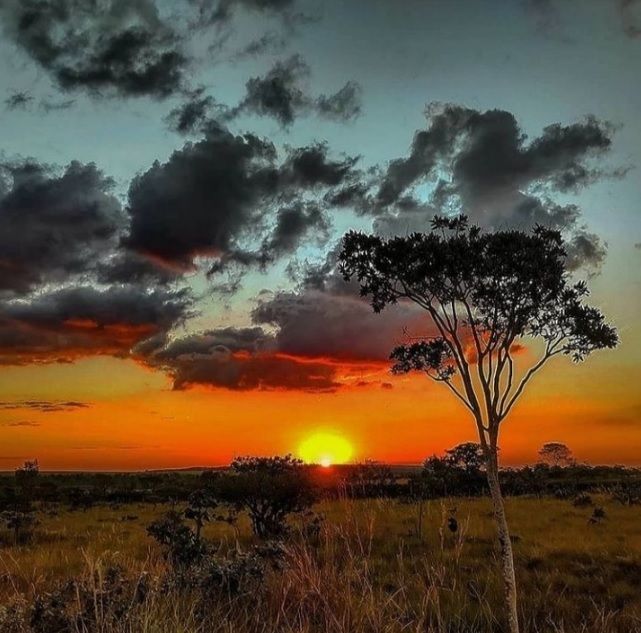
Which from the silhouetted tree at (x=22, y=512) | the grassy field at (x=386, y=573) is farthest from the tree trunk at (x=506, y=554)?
Result: the silhouetted tree at (x=22, y=512)

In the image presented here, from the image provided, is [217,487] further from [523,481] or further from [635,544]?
[523,481]

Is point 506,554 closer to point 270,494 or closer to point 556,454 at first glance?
point 270,494

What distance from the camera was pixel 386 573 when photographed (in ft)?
56.5

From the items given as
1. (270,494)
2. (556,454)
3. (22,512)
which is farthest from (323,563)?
(556,454)

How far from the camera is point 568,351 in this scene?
1442 cm

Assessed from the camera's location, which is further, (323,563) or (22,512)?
(22,512)

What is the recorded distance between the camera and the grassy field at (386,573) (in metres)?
7.22

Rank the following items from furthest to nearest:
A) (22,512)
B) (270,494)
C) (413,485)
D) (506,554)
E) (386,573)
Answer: (413,485) → (22,512) → (270,494) → (386,573) → (506,554)

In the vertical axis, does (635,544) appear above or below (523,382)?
below

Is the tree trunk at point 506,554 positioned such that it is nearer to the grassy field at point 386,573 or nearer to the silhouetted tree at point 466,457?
the grassy field at point 386,573

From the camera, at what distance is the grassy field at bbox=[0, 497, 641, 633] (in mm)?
7223

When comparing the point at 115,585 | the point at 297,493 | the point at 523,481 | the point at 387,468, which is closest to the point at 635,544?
the point at 387,468

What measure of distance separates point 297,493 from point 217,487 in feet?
14.3

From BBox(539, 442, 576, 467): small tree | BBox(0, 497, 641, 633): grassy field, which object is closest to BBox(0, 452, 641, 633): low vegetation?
BBox(0, 497, 641, 633): grassy field
